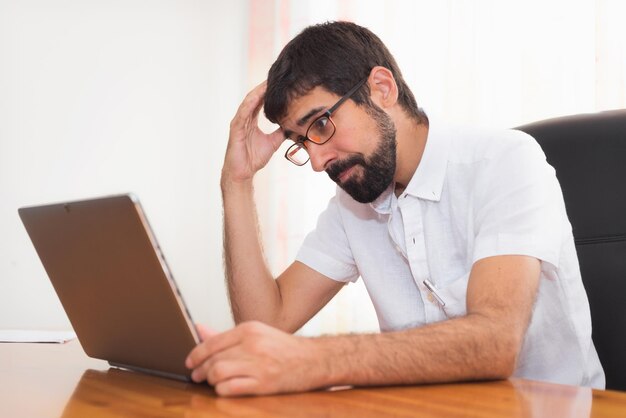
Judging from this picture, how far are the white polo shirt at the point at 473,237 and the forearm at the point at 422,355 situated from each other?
0.22 meters

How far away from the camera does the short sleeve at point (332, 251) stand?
5.49 ft

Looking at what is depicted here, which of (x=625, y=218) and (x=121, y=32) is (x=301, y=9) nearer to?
(x=121, y=32)

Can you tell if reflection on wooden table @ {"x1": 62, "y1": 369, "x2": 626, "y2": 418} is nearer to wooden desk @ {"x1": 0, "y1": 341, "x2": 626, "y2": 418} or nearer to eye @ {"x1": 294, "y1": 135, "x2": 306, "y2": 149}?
wooden desk @ {"x1": 0, "y1": 341, "x2": 626, "y2": 418}

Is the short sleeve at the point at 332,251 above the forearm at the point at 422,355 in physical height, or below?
below

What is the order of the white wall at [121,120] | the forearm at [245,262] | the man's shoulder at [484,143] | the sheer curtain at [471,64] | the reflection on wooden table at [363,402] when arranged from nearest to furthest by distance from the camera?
the reflection on wooden table at [363,402] < the man's shoulder at [484,143] < the forearm at [245,262] < the sheer curtain at [471,64] < the white wall at [121,120]

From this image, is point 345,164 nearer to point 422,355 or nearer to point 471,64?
point 422,355

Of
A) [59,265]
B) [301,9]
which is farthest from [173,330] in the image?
[301,9]

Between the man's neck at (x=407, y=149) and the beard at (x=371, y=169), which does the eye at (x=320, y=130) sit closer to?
the beard at (x=371, y=169)

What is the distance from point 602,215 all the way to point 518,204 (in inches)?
5.8


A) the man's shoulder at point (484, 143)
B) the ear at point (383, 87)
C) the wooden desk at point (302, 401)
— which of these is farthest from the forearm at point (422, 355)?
the ear at point (383, 87)

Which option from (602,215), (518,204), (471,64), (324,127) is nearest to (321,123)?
(324,127)

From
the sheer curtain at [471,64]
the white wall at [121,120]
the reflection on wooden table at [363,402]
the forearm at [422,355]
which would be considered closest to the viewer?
the reflection on wooden table at [363,402]

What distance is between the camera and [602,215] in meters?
1.26

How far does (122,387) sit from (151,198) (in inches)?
95.0
